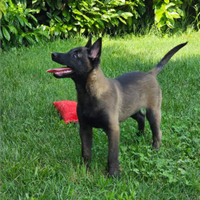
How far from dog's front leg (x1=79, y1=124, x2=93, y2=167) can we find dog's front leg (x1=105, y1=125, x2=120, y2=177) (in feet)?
0.77

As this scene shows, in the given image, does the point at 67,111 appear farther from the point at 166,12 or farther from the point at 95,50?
the point at 166,12

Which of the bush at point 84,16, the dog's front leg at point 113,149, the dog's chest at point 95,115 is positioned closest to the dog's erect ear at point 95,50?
the dog's chest at point 95,115

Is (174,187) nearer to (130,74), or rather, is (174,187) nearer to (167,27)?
(130,74)

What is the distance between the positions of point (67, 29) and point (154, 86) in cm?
482

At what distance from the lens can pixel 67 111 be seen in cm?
399

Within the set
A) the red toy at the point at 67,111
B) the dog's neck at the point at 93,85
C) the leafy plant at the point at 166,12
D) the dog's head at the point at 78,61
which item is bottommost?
the red toy at the point at 67,111

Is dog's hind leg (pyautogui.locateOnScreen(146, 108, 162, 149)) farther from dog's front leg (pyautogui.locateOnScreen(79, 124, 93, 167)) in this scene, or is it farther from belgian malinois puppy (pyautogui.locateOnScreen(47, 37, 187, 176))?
dog's front leg (pyautogui.locateOnScreen(79, 124, 93, 167))

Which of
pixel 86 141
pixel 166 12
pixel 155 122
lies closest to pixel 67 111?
pixel 86 141

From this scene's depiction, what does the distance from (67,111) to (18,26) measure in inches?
144

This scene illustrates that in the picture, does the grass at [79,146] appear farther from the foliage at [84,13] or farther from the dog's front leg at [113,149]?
the foliage at [84,13]

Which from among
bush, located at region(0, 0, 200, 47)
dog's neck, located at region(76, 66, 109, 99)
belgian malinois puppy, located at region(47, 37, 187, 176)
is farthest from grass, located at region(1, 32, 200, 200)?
bush, located at region(0, 0, 200, 47)

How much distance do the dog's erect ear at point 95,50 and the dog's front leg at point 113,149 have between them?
0.67 metres

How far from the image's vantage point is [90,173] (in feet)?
9.47

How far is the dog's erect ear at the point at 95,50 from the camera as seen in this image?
104 inches
